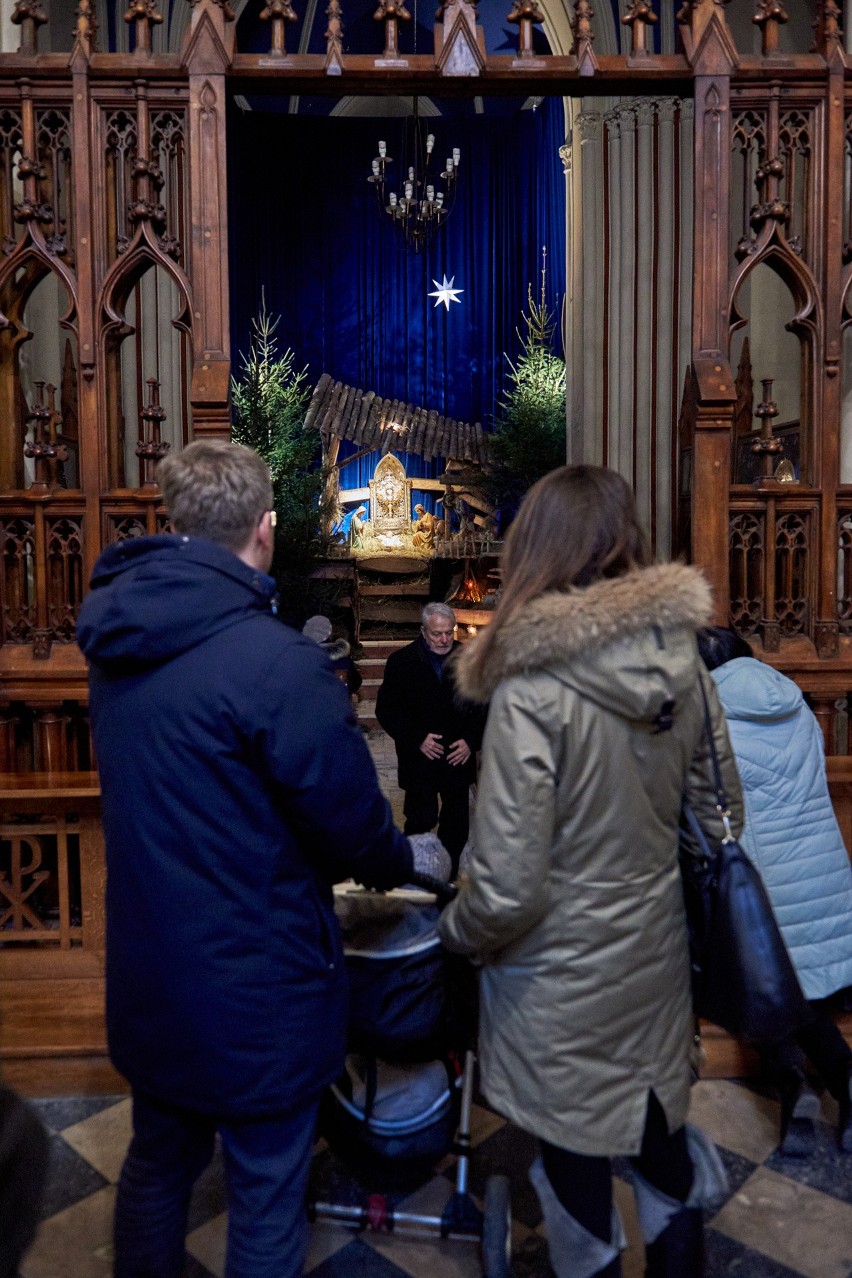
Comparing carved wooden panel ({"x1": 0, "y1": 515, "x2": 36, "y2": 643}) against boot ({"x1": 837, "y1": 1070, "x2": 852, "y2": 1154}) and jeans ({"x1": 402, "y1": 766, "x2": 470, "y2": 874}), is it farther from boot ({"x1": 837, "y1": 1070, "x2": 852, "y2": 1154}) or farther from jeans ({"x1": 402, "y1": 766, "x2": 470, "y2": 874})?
boot ({"x1": 837, "y1": 1070, "x2": 852, "y2": 1154})

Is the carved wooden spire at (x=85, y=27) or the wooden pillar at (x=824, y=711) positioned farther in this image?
the wooden pillar at (x=824, y=711)

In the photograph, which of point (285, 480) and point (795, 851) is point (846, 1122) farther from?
point (285, 480)

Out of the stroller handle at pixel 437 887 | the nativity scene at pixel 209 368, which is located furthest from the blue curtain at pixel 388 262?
the stroller handle at pixel 437 887

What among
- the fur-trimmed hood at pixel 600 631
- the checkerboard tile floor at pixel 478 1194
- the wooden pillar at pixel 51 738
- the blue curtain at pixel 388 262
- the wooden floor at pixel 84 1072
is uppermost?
the blue curtain at pixel 388 262

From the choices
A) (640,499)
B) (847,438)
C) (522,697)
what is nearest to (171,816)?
(522,697)

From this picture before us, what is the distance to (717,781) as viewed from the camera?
200cm

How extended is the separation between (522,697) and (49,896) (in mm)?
2752

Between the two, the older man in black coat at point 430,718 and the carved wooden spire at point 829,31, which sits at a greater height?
the carved wooden spire at point 829,31

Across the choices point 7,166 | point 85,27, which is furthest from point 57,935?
point 85,27

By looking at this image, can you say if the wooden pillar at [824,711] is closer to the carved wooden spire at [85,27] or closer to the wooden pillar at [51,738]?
the wooden pillar at [51,738]

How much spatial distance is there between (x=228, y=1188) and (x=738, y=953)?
1.03m

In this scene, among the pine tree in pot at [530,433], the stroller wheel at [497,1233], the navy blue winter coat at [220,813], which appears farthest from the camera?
the pine tree in pot at [530,433]

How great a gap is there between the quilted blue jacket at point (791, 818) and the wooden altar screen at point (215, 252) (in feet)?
2.74

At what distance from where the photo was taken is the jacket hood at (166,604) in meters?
1.65
